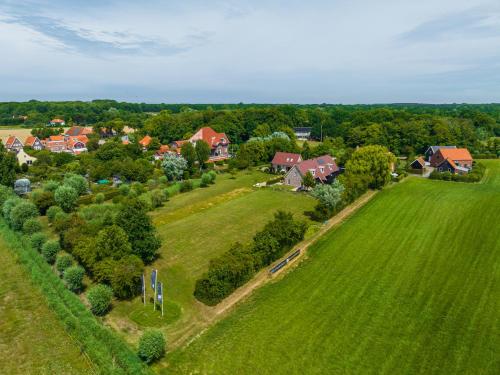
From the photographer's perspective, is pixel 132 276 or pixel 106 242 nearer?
pixel 132 276

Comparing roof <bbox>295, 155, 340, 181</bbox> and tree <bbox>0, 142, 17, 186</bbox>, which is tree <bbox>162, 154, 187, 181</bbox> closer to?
roof <bbox>295, 155, 340, 181</bbox>

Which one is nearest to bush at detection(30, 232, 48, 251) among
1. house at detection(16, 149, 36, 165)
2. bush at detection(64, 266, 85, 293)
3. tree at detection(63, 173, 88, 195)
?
bush at detection(64, 266, 85, 293)

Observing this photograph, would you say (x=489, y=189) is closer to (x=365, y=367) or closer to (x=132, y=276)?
(x=365, y=367)

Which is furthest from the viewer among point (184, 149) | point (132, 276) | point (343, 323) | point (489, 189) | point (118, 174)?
point (184, 149)

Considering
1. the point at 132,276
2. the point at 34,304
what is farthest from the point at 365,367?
the point at 34,304

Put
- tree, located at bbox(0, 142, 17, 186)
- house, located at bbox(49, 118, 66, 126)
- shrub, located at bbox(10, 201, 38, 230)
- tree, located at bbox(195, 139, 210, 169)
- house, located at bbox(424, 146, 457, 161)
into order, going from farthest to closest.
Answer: house, located at bbox(49, 118, 66, 126), house, located at bbox(424, 146, 457, 161), tree, located at bbox(195, 139, 210, 169), tree, located at bbox(0, 142, 17, 186), shrub, located at bbox(10, 201, 38, 230)
